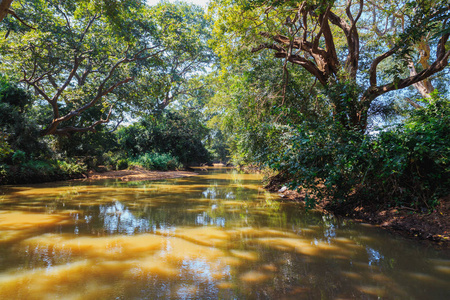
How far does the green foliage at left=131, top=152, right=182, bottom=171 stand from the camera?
1758cm

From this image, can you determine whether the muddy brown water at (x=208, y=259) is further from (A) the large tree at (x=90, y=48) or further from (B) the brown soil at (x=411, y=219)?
(A) the large tree at (x=90, y=48)

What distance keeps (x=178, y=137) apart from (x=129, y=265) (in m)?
19.8

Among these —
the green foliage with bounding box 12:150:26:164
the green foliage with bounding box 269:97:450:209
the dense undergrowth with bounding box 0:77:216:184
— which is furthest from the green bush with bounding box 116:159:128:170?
the green foliage with bounding box 269:97:450:209

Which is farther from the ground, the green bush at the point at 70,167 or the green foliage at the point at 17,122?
the green foliage at the point at 17,122

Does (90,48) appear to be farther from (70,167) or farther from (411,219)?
(411,219)

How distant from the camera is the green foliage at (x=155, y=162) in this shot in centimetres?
1758

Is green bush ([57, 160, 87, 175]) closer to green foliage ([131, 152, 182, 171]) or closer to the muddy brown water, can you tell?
green foliage ([131, 152, 182, 171])

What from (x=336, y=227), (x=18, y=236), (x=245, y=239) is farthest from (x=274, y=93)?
(x=18, y=236)

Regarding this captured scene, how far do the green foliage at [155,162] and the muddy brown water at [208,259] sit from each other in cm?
1291

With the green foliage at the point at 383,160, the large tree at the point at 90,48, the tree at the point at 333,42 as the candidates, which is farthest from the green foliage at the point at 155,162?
the green foliage at the point at 383,160

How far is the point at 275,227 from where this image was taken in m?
4.09

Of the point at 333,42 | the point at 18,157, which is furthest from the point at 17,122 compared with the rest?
the point at 333,42

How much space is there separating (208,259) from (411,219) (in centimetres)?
353

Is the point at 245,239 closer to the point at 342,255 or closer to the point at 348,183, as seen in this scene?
the point at 342,255
